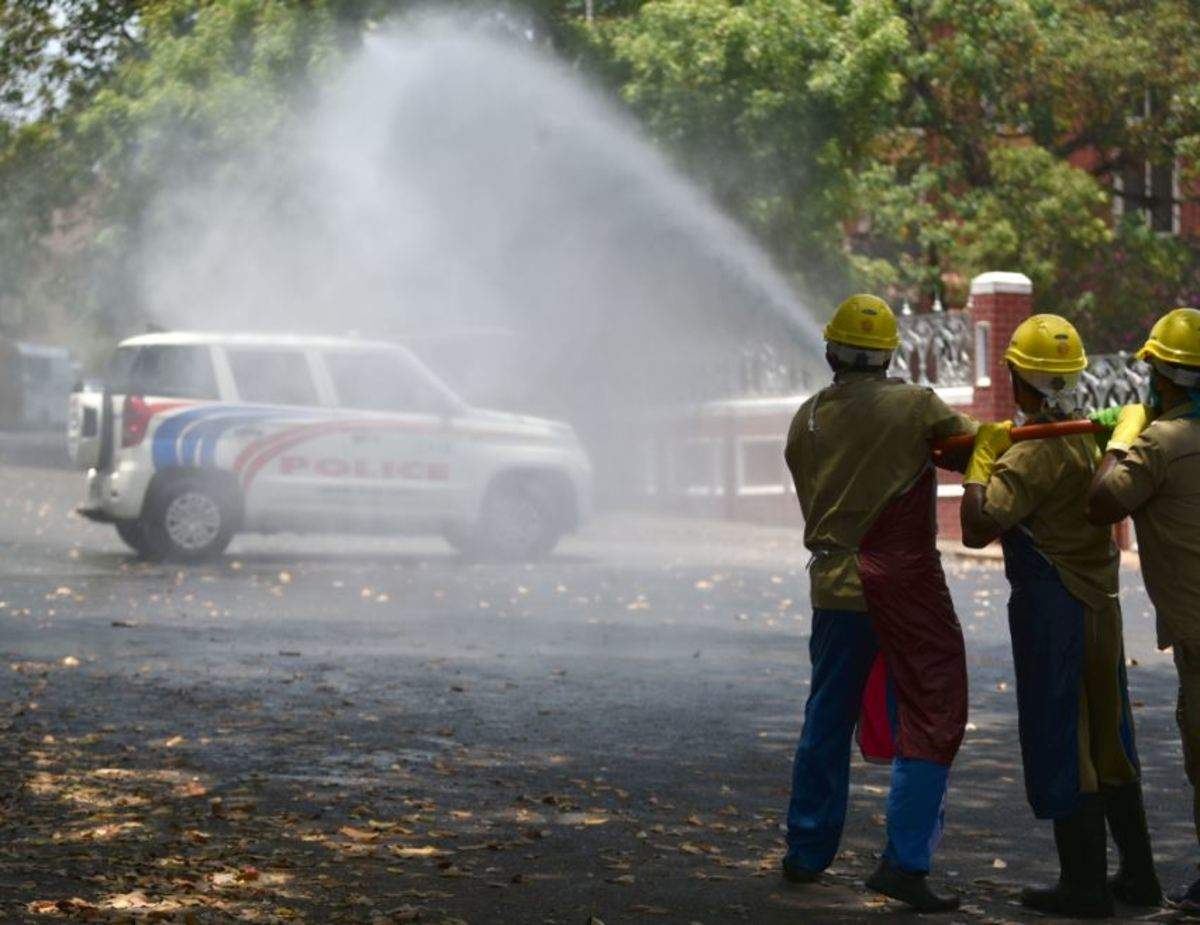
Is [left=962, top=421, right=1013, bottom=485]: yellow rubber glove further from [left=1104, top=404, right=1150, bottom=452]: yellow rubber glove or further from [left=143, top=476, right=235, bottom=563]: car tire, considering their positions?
[left=143, top=476, right=235, bottom=563]: car tire

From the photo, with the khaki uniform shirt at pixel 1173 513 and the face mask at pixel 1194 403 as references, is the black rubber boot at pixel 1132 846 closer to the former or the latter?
the khaki uniform shirt at pixel 1173 513

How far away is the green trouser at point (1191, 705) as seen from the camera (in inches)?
263

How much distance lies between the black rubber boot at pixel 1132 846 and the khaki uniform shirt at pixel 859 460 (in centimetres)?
88

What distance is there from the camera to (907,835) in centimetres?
685

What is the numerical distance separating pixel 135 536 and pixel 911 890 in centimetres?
1499

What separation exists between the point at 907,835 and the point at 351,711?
16.0 feet

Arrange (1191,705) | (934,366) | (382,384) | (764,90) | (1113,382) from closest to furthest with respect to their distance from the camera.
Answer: (1191,705) → (382,384) → (1113,382) → (934,366) → (764,90)

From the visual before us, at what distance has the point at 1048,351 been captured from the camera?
6801 millimetres

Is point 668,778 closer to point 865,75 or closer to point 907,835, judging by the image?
point 907,835

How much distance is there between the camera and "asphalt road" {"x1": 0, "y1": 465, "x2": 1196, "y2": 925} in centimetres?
712

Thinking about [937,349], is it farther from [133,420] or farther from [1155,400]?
[1155,400]

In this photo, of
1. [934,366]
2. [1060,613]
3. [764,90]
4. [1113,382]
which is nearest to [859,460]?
[1060,613]

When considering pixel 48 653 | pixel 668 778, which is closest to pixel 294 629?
pixel 48 653

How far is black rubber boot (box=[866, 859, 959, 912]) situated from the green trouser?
73cm
